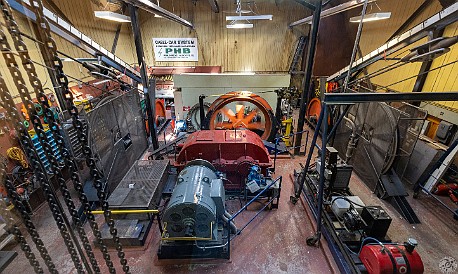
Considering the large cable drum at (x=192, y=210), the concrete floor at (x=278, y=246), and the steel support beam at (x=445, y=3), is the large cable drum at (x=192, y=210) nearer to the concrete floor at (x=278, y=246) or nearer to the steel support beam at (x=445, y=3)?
the concrete floor at (x=278, y=246)

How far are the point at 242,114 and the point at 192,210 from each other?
441 centimetres

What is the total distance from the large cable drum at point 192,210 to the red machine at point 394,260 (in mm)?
2369

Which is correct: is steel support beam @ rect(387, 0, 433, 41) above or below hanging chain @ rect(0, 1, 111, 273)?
above

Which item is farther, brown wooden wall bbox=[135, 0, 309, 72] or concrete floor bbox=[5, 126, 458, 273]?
brown wooden wall bbox=[135, 0, 309, 72]

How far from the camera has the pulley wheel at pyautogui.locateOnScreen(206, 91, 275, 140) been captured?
256 inches

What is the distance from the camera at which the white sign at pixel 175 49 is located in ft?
39.8

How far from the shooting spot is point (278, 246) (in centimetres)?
396

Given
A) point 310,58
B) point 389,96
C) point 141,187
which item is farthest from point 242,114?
point 389,96

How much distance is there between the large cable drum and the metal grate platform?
856mm

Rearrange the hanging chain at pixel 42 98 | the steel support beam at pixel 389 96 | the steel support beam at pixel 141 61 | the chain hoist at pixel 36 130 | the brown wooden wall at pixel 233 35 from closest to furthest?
the hanging chain at pixel 42 98
the chain hoist at pixel 36 130
the steel support beam at pixel 389 96
the steel support beam at pixel 141 61
the brown wooden wall at pixel 233 35

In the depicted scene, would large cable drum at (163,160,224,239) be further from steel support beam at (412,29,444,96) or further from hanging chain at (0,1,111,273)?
steel support beam at (412,29,444,96)

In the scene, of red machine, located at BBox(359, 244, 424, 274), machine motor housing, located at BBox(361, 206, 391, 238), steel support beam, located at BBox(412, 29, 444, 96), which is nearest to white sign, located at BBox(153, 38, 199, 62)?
steel support beam, located at BBox(412, 29, 444, 96)

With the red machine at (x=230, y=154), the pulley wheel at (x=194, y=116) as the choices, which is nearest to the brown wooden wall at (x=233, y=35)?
the pulley wheel at (x=194, y=116)

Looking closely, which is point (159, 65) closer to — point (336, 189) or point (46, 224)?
point (46, 224)
